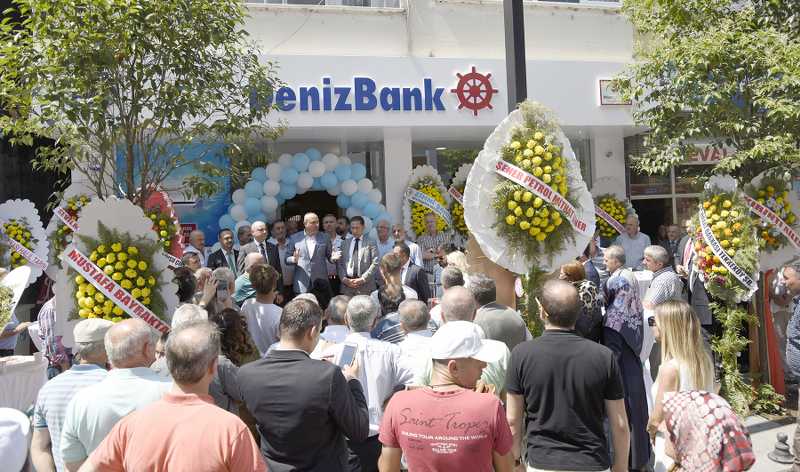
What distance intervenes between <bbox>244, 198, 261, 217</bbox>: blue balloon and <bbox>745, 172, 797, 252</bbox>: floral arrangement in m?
7.17

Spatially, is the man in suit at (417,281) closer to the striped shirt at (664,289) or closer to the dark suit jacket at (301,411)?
the striped shirt at (664,289)

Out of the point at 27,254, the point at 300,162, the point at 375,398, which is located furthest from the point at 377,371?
the point at 300,162

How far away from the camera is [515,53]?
5934 mm

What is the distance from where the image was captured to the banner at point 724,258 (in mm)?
6969

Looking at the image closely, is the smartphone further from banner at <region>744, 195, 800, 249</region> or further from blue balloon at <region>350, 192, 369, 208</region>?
blue balloon at <region>350, 192, 369, 208</region>

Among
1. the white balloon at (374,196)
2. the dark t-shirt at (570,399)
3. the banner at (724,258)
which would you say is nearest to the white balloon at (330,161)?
the white balloon at (374,196)

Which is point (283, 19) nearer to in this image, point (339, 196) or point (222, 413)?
point (339, 196)

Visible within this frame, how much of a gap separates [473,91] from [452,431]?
9912 mm

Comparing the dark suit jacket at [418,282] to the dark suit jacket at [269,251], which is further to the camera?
the dark suit jacket at [269,251]

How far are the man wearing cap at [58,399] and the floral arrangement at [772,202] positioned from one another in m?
6.60

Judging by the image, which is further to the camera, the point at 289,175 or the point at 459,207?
the point at 459,207

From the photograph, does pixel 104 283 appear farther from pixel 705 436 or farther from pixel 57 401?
pixel 705 436

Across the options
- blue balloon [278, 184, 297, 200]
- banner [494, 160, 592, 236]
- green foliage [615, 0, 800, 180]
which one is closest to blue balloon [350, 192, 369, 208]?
blue balloon [278, 184, 297, 200]

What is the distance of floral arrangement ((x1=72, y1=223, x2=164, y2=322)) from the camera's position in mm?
5023
